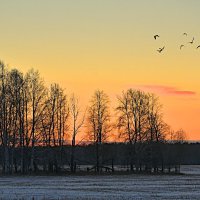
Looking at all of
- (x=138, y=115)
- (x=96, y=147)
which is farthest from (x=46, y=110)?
(x=138, y=115)

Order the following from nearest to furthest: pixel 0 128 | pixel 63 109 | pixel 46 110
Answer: pixel 0 128 < pixel 46 110 < pixel 63 109

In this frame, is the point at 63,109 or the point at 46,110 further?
the point at 63,109

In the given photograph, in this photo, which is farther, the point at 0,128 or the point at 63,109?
the point at 63,109

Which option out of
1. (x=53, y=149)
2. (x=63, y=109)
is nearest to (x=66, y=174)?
(x=53, y=149)

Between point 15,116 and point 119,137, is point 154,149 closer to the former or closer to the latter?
point 119,137

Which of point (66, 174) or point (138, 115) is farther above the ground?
point (138, 115)

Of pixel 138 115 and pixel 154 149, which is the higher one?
pixel 138 115

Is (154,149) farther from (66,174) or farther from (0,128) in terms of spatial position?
(0,128)

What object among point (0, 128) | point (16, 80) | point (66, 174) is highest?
point (16, 80)

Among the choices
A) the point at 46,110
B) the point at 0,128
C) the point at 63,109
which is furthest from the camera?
the point at 63,109

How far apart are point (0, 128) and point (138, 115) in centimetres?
3161

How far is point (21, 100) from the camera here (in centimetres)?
9469

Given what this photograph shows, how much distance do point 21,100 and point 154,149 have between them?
29255 mm

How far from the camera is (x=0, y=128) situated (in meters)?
90.8
